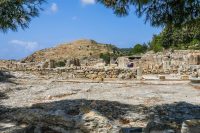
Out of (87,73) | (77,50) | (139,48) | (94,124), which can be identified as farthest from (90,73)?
(77,50)

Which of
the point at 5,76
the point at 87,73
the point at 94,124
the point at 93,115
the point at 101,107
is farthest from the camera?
the point at 87,73

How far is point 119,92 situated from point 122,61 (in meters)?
20.6

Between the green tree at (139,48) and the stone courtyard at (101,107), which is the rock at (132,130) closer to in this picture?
the stone courtyard at (101,107)

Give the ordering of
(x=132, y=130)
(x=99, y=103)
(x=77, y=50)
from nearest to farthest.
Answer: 1. (x=132, y=130)
2. (x=99, y=103)
3. (x=77, y=50)

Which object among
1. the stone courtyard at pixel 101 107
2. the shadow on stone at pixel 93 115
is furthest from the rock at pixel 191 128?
the shadow on stone at pixel 93 115

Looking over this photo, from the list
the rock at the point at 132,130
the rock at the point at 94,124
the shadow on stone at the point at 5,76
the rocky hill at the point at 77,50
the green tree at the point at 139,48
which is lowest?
the rock at the point at 132,130

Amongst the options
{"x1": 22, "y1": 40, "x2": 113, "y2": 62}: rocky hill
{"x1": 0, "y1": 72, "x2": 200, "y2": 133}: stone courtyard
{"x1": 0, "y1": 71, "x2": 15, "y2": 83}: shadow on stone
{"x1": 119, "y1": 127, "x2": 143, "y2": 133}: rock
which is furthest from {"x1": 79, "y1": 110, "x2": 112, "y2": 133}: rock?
{"x1": 22, "y1": 40, "x2": 113, "y2": 62}: rocky hill

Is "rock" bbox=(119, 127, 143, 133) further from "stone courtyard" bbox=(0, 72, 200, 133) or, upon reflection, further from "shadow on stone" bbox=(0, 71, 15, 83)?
"shadow on stone" bbox=(0, 71, 15, 83)

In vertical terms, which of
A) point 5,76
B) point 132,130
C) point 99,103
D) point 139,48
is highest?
point 139,48

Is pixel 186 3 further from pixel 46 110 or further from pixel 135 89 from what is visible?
pixel 135 89

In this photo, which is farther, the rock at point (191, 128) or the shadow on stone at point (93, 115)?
the shadow on stone at point (93, 115)

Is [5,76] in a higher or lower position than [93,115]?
higher

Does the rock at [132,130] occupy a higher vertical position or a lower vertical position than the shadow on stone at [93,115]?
lower

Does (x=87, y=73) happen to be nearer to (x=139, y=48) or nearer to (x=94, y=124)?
(x=94, y=124)
